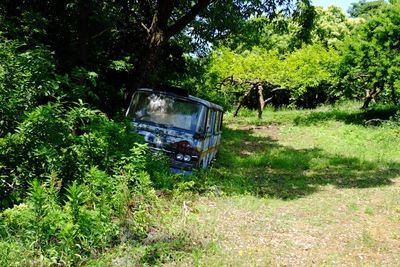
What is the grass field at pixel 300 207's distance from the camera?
6094 millimetres

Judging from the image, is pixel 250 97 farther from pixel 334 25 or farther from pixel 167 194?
pixel 167 194

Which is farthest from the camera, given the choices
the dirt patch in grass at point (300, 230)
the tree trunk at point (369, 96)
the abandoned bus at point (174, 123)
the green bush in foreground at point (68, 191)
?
the tree trunk at point (369, 96)

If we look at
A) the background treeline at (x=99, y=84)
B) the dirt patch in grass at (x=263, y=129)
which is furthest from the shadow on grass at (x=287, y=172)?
the dirt patch in grass at (x=263, y=129)

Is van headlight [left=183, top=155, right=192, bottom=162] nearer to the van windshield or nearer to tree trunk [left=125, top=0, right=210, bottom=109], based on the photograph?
the van windshield

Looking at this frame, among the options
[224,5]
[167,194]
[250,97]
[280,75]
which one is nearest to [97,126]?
[167,194]

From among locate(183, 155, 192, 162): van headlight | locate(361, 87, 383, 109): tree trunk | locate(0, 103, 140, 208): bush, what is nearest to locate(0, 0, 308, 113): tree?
locate(183, 155, 192, 162): van headlight

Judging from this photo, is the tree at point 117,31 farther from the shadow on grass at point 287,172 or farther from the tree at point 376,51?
the tree at point 376,51

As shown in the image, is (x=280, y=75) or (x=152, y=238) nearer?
(x=152, y=238)

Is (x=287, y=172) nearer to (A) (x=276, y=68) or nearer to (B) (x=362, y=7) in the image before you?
(A) (x=276, y=68)

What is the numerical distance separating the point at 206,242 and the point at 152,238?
74cm

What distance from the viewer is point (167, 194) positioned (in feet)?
→ 26.3

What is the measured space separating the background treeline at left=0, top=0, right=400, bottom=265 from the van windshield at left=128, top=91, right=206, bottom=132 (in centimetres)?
90

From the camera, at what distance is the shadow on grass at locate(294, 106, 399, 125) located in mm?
26016

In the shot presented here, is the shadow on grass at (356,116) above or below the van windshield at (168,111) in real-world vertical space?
above
